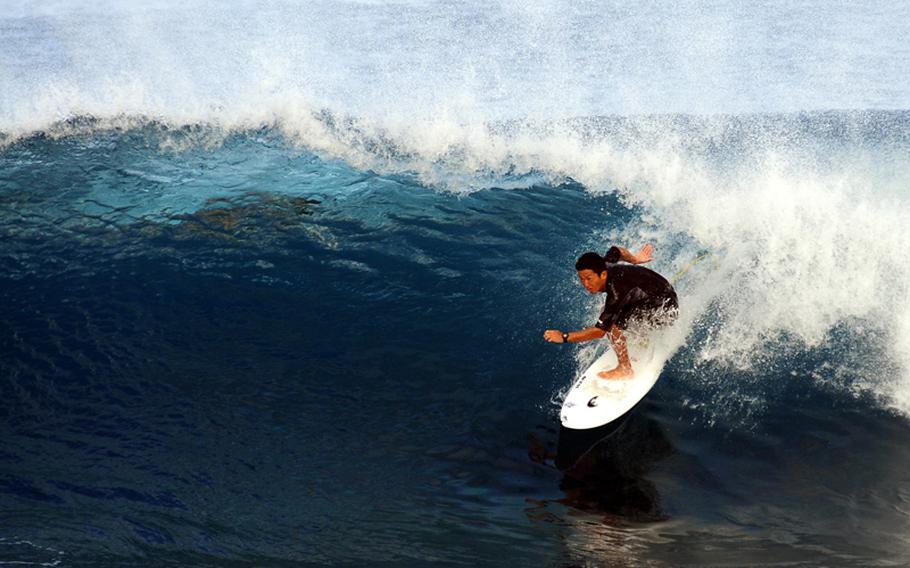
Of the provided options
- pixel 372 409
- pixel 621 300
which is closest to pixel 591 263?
pixel 621 300

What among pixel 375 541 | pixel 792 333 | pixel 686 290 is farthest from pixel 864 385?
pixel 375 541

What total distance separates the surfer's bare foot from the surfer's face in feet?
2.01

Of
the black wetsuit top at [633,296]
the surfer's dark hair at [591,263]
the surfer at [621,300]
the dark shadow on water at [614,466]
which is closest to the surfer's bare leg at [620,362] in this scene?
the surfer at [621,300]

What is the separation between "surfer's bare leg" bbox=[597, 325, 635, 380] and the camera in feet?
17.7

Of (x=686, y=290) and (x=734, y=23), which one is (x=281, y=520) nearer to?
(x=686, y=290)

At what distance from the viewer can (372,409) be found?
571cm

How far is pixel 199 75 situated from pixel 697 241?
8.19 meters

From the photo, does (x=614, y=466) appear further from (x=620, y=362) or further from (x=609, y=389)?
(x=620, y=362)

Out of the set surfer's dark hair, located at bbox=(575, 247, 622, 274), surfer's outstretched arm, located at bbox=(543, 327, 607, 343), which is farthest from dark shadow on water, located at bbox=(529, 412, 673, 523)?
surfer's dark hair, located at bbox=(575, 247, 622, 274)

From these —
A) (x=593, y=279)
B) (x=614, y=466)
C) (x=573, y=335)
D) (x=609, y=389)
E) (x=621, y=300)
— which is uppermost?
(x=593, y=279)

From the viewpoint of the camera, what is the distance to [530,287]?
718 centimetres

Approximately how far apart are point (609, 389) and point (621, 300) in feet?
1.94

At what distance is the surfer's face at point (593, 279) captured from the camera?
17.0ft

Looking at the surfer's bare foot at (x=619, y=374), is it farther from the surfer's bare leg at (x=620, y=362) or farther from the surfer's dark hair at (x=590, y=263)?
the surfer's dark hair at (x=590, y=263)
